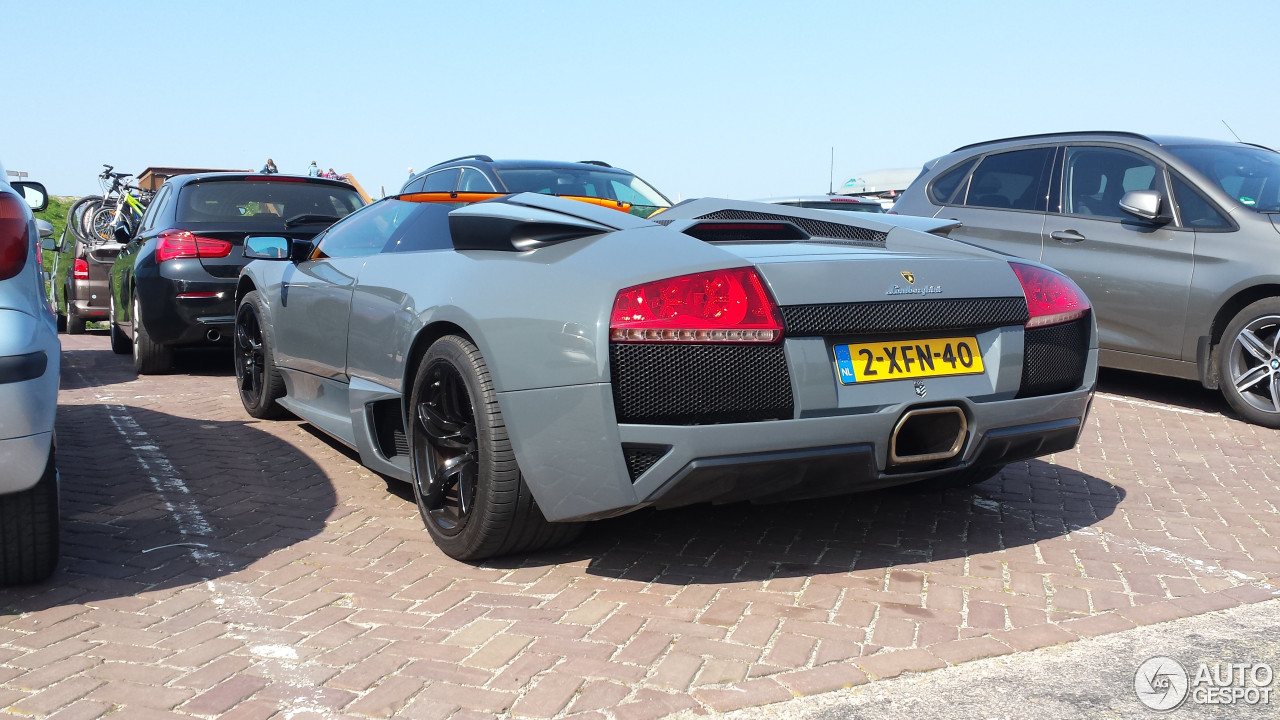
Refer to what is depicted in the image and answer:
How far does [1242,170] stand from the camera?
671 cm

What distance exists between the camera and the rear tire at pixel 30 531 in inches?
126

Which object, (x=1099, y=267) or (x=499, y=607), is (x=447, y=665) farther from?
(x=1099, y=267)

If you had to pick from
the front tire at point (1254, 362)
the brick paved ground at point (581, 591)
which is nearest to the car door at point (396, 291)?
the brick paved ground at point (581, 591)

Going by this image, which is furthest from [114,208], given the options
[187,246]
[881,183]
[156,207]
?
[881,183]

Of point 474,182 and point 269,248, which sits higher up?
point 474,182

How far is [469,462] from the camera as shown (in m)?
3.50

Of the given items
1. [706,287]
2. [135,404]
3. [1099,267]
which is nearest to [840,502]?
[706,287]

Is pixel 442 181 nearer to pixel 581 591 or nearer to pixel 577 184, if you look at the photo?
pixel 577 184

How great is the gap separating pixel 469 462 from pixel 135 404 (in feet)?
14.5

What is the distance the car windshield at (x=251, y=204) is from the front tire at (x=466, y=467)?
14.9ft

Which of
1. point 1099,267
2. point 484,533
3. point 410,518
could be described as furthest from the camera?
point 1099,267

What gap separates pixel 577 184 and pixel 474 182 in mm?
889

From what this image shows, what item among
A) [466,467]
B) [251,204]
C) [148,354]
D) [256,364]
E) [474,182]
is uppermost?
[474,182]

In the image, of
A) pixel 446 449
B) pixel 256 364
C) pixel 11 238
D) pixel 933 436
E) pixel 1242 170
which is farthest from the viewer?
pixel 1242 170
